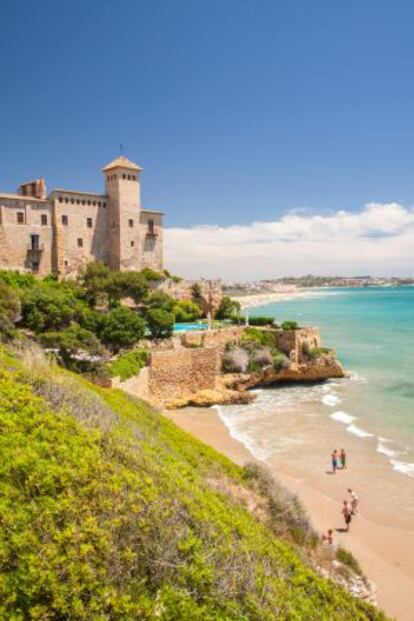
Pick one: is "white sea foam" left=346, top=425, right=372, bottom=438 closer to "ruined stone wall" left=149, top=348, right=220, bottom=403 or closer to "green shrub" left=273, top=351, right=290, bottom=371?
"green shrub" left=273, top=351, right=290, bottom=371

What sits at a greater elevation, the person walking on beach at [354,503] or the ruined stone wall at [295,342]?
the ruined stone wall at [295,342]

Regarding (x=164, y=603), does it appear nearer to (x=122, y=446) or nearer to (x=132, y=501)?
(x=132, y=501)

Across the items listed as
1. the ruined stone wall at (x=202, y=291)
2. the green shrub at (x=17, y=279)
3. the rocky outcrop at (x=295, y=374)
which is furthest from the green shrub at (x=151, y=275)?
the rocky outcrop at (x=295, y=374)

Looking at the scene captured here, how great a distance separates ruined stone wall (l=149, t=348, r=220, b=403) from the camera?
83.9 feet

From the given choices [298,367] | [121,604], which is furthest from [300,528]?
[298,367]

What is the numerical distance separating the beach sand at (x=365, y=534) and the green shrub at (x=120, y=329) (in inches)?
325

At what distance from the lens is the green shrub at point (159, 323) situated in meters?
29.1

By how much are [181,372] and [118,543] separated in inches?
843

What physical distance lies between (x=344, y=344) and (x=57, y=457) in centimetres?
4671

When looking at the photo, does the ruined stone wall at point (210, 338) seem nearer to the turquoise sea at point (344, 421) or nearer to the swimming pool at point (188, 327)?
the swimming pool at point (188, 327)

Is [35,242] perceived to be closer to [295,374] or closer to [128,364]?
[128,364]

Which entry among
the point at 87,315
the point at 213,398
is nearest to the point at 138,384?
the point at 213,398

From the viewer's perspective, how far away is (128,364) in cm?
2350

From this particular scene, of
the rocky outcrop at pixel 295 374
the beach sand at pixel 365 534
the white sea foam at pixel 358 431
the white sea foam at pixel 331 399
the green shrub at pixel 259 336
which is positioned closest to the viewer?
the beach sand at pixel 365 534
